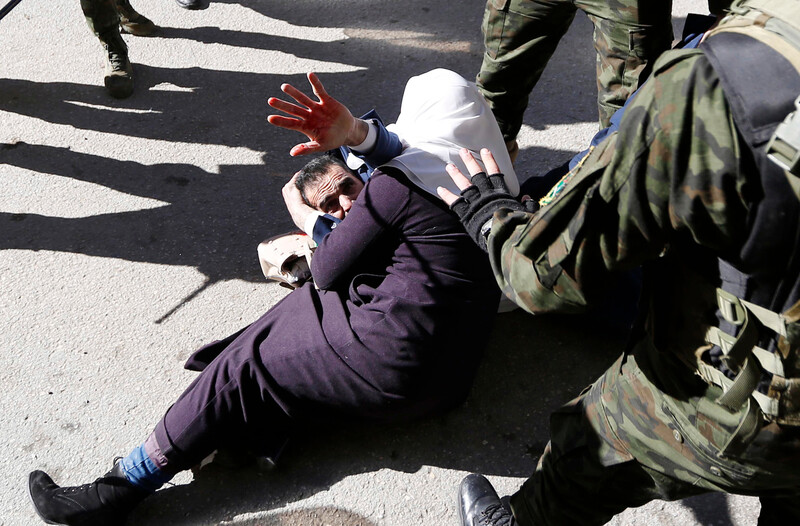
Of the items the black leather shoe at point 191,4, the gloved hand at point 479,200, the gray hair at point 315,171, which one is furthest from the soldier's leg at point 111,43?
the gloved hand at point 479,200

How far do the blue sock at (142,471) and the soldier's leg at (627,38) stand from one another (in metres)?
2.01

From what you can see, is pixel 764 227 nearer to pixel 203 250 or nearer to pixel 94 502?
pixel 94 502

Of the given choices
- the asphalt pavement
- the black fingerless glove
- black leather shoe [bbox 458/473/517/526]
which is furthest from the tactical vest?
the asphalt pavement

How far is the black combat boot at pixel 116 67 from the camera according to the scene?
4074mm

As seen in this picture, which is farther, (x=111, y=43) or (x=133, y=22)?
(x=133, y=22)

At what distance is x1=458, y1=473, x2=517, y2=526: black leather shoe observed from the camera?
6.81ft

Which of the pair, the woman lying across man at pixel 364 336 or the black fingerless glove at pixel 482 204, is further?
the woman lying across man at pixel 364 336

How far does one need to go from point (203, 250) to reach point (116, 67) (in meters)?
1.62

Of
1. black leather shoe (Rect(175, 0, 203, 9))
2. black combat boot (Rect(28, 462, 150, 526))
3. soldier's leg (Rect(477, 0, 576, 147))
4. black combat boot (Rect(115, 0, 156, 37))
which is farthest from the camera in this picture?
black leather shoe (Rect(175, 0, 203, 9))

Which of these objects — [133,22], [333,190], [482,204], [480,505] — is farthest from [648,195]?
[133,22]

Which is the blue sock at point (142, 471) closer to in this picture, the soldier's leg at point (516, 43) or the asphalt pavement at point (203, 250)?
the asphalt pavement at point (203, 250)

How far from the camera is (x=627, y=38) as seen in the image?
2562mm

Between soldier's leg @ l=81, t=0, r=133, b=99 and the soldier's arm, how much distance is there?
336 cm

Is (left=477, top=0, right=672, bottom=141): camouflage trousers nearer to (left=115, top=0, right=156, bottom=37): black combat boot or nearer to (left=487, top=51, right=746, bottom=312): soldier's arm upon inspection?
(left=487, top=51, right=746, bottom=312): soldier's arm
